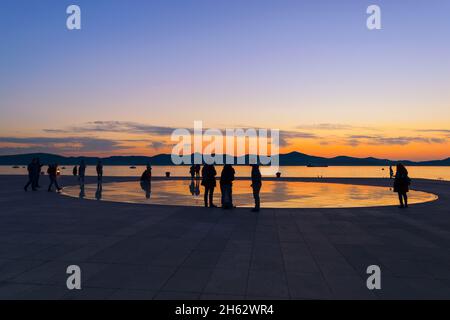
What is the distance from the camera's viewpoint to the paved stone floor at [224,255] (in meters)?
4.82

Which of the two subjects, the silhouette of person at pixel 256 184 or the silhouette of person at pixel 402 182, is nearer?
the silhouette of person at pixel 256 184

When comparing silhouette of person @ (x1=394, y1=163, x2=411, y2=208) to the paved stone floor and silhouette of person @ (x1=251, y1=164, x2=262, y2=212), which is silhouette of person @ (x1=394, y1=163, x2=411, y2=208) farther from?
silhouette of person @ (x1=251, y1=164, x2=262, y2=212)

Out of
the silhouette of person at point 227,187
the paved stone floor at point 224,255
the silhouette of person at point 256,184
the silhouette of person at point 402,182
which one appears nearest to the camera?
the paved stone floor at point 224,255

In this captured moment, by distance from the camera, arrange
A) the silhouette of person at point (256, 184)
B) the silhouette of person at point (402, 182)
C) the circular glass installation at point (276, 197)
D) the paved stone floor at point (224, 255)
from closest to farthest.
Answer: the paved stone floor at point (224, 255) → the silhouette of person at point (256, 184) → the silhouette of person at point (402, 182) → the circular glass installation at point (276, 197)

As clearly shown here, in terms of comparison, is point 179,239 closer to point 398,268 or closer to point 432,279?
point 398,268

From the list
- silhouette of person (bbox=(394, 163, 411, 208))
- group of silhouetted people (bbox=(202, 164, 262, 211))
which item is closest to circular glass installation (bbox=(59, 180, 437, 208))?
silhouette of person (bbox=(394, 163, 411, 208))

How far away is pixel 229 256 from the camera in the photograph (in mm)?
6531

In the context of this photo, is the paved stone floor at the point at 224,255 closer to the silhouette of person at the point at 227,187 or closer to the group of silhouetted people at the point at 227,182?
the group of silhouetted people at the point at 227,182

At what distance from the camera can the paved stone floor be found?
15.8 ft

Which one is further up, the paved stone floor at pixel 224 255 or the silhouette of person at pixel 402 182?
the silhouette of person at pixel 402 182

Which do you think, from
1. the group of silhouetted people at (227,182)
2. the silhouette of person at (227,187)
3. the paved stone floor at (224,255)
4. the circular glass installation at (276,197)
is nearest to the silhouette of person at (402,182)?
the circular glass installation at (276,197)

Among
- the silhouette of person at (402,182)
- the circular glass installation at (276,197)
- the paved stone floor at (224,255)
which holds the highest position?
the silhouette of person at (402,182)

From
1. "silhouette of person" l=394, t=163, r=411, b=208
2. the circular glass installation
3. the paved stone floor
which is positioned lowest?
the circular glass installation
